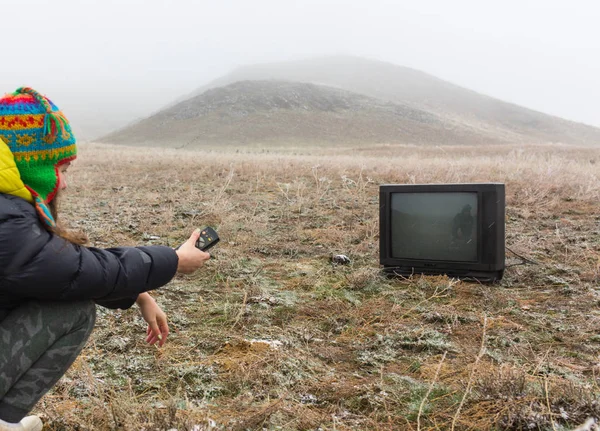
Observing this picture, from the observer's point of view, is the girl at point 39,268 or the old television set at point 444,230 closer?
the girl at point 39,268

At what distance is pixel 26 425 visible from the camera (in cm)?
165

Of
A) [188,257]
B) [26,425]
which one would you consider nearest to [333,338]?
[188,257]

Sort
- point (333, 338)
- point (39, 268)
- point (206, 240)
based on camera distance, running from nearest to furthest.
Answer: point (39, 268) < point (206, 240) < point (333, 338)

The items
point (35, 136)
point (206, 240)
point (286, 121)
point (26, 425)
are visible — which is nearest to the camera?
point (35, 136)

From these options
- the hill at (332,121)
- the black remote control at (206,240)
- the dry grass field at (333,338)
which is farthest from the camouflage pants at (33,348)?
the hill at (332,121)

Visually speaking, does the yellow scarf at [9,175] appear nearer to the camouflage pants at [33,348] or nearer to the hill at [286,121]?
the camouflage pants at [33,348]

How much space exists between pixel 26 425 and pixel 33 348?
338 mm

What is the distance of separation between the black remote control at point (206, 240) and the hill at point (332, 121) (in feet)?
97.8

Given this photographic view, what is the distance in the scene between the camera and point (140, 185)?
770 cm

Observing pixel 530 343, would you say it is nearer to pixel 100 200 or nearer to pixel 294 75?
pixel 100 200

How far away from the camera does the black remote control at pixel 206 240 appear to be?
6.39ft

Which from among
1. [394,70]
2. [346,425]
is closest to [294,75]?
[394,70]

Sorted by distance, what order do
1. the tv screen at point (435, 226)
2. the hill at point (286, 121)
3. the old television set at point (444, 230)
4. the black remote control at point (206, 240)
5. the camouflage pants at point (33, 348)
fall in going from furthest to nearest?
the hill at point (286, 121), the tv screen at point (435, 226), the old television set at point (444, 230), the black remote control at point (206, 240), the camouflage pants at point (33, 348)

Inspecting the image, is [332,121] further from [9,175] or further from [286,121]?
[9,175]
